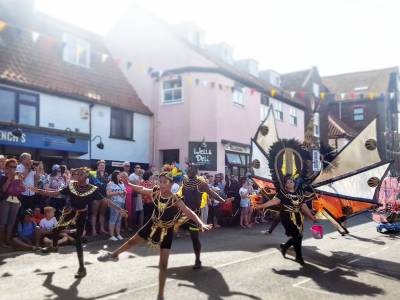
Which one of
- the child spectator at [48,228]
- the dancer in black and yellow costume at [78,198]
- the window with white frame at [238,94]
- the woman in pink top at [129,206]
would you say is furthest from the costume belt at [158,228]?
the window with white frame at [238,94]

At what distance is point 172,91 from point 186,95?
102 centimetres

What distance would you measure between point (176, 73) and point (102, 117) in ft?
17.1

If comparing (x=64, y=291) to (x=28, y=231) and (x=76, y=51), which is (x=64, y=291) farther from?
(x=76, y=51)

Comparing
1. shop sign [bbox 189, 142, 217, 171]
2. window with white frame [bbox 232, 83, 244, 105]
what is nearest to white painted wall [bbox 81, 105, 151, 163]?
shop sign [bbox 189, 142, 217, 171]

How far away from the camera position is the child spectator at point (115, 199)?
37.7 ft

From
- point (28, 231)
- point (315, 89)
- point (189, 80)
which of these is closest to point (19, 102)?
point (28, 231)

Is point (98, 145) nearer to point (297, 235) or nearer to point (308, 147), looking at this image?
point (308, 147)

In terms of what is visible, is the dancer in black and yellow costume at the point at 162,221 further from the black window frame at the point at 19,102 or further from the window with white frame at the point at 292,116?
the window with white frame at the point at 292,116

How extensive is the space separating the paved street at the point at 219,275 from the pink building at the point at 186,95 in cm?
1074

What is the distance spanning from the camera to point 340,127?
41.9 m

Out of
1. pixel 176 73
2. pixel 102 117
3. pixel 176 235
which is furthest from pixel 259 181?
pixel 176 73

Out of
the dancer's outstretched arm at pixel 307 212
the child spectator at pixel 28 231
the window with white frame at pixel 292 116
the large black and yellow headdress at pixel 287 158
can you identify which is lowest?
the child spectator at pixel 28 231

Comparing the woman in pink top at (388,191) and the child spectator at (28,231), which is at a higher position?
the woman in pink top at (388,191)

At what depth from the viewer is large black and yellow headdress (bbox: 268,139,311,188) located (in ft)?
34.7
